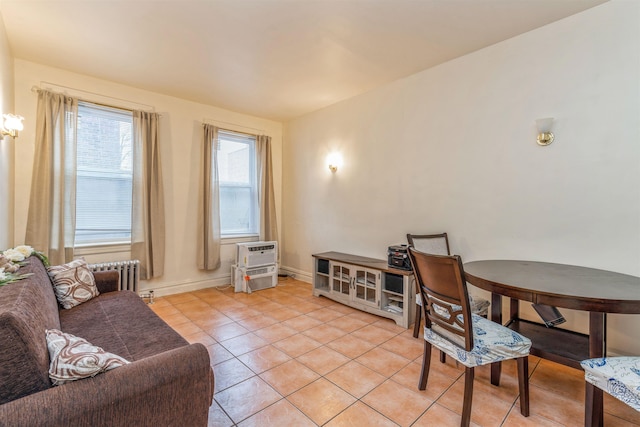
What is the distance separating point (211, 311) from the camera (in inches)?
128

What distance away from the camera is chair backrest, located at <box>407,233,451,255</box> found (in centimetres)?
277

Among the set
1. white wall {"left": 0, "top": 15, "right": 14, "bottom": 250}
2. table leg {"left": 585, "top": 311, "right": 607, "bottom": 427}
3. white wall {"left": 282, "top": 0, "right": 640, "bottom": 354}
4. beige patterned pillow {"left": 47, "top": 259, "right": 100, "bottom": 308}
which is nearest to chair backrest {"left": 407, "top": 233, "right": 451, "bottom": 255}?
white wall {"left": 282, "top": 0, "right": 640, "bottom": 354}

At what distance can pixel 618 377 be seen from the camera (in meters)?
1.25

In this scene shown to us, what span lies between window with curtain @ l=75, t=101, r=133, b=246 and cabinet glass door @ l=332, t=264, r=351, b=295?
262 cm

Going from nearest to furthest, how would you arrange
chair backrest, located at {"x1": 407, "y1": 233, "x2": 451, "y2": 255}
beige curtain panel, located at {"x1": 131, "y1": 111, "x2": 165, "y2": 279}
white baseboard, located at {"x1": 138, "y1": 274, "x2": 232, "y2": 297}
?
chair backrest, located at {"x1": 407, "y1": 233, "x2": 451, "y2": 255} < beige curtain panel, located at {"x1": 131, "y1": 111, "x2": 165, "y2": 279} < white baseboard, located at {"x1": 138, "y1": 274, "x2": 232, "y2": 297}

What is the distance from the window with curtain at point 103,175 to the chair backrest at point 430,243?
3.40 meters

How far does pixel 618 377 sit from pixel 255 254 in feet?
11.7

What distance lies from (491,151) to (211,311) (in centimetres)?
332

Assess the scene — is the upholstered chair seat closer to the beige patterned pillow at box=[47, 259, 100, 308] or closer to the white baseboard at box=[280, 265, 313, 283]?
the beige patterned pillow at box=[47, 259, 100, 308]

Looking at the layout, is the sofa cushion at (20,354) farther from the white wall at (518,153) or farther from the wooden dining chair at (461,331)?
the white wall at (518,153)

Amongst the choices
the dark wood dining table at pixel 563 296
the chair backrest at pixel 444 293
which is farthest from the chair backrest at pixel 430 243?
the chair backrest at pixel 444 293

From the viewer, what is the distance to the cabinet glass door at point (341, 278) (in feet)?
11.3

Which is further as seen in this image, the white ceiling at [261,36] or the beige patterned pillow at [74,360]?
the white ceiling at [261,36]

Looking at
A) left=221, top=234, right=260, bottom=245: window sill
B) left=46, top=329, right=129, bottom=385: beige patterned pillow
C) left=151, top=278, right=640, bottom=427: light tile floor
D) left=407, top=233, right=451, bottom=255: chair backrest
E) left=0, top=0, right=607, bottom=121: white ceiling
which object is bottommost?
left=151, top=278, right=640, bottom=427: light tile floor
